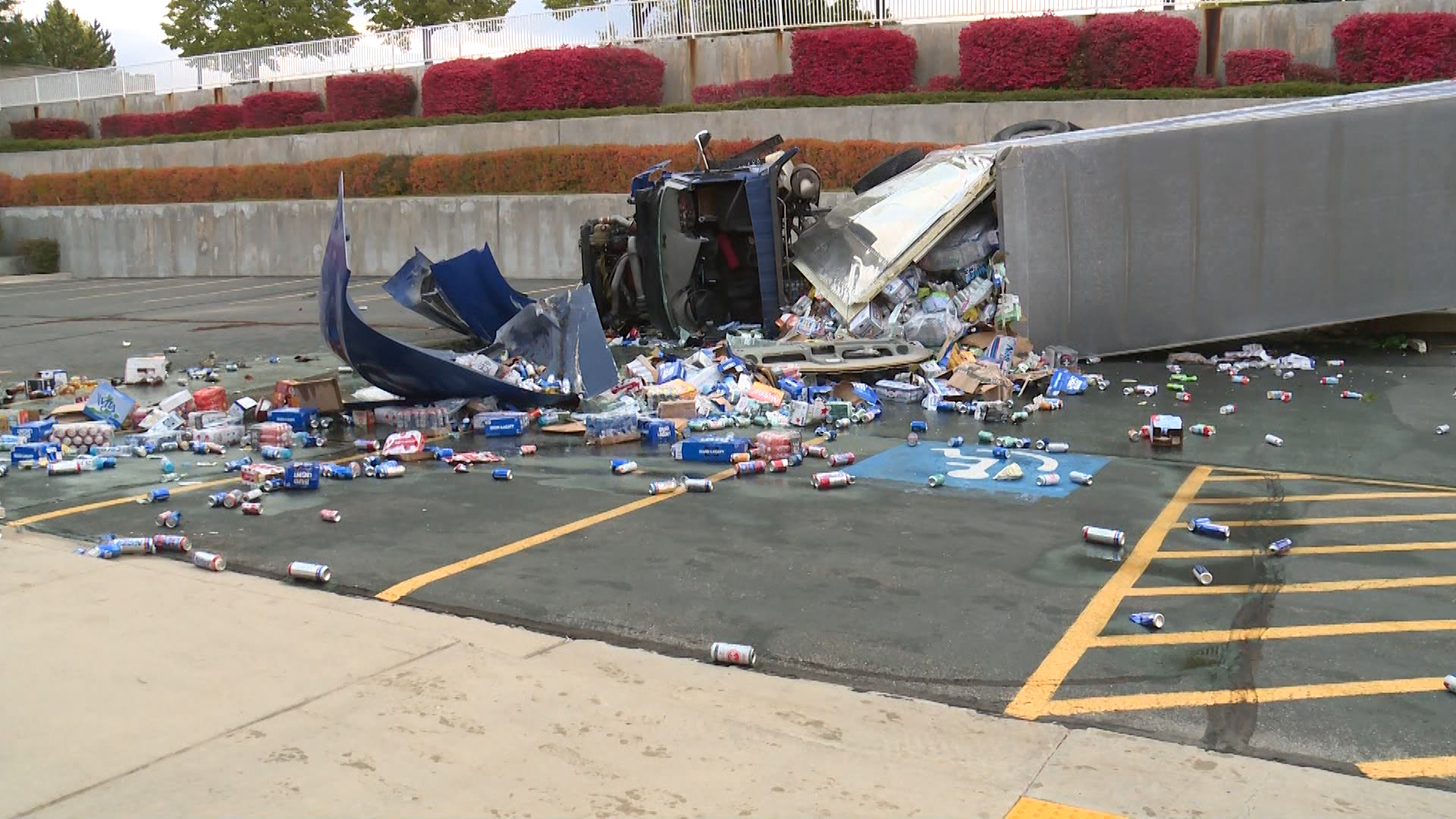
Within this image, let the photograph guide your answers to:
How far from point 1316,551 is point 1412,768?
2363 mm

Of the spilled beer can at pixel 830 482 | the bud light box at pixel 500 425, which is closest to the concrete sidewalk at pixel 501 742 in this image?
the spilled beer can at pixel 830 482

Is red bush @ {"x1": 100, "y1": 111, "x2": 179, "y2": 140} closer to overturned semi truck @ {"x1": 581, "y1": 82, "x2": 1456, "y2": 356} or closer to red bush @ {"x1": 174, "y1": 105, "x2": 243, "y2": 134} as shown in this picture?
red bush @ {"x1": 174, "y1": 105, "x2": 243, "y2": 134}

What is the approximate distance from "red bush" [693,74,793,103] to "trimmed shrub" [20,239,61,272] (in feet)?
57.6

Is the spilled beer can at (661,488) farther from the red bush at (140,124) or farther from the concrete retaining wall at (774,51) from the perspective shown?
the red bush at (140,124)

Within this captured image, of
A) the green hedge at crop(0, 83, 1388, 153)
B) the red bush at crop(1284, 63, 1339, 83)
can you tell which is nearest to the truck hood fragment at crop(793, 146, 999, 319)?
the green hedge at crop(0, 83, 1388, 153)

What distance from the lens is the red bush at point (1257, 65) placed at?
19.4m

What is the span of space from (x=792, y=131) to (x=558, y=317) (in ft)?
43.1

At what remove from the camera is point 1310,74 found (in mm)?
19422

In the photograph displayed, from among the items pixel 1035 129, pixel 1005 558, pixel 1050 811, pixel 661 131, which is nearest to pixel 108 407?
pixel 1005 558

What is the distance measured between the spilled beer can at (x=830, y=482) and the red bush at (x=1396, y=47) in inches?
619

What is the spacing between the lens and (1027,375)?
10.3 m

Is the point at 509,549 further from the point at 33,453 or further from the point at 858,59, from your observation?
the point at 858,59

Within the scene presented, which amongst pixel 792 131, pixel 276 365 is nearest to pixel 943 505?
pixel 276 365

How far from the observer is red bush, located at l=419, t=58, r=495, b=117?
26.8 m
